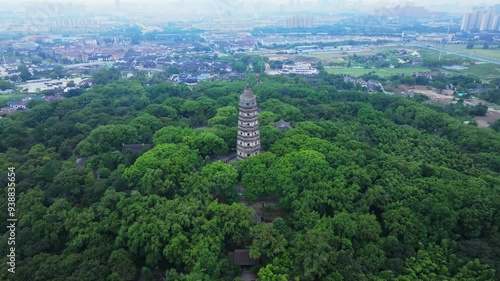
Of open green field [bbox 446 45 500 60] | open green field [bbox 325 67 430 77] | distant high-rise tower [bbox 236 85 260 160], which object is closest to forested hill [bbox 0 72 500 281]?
distant high-rise tower [bbox 236 85 260 160]

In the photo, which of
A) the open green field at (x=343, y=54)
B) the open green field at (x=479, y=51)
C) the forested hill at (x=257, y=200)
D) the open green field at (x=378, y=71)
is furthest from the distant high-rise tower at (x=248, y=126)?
the open green field at (x=479, y=51)

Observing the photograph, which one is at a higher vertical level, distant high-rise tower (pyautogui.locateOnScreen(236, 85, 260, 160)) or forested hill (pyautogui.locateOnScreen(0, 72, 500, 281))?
distant high-rise tower (pyautogui.locateOnScreen(236, 85, 260, 160))

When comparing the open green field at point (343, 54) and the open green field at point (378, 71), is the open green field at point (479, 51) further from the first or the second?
the open green field at point (378, 71)

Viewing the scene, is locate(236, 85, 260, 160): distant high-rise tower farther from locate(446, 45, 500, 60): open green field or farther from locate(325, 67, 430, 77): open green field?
locate(446, 45, 500, 60): open green field

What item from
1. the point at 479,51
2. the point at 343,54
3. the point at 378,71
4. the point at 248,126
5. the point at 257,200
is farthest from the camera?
the point at 343,54

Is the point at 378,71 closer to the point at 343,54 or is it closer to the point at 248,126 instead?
the point at 343,54

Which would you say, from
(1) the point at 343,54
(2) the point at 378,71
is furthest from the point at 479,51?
(2) the point at 378,71
